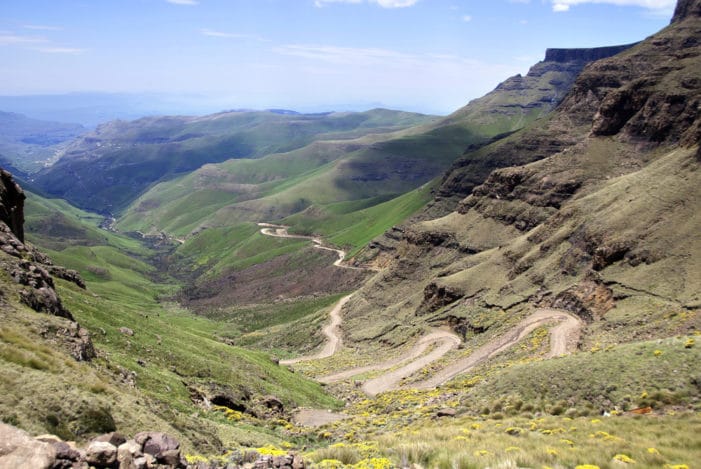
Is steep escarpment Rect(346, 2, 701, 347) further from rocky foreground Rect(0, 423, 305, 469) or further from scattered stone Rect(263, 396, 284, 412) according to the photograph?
rocky foreground Rect(0, 423, 305, 469)

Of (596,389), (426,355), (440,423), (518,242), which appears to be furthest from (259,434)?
(518,242)

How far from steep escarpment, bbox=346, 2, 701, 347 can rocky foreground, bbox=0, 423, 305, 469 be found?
161 ft

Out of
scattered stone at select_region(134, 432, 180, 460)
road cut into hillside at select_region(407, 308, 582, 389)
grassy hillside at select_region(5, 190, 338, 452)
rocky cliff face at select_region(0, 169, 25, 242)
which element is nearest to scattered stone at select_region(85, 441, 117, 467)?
scattered stone at select_region(134, 432, 180, 460)

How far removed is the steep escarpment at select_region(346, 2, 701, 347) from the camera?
67000 mm

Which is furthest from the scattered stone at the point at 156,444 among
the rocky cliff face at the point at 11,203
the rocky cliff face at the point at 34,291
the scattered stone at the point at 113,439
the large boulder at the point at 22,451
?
the rocky cliff face at the point at 11,203

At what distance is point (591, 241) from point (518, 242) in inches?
1013

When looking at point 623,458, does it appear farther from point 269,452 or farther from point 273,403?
point 273,403

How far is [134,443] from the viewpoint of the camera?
16.9m

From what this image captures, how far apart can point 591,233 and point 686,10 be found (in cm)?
16166

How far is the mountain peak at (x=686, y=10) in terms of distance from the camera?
7036 inches

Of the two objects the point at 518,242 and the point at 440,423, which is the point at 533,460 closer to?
the point at 440,423

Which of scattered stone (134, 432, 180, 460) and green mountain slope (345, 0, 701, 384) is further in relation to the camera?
green mountain slope (345, 0, 701, 384)

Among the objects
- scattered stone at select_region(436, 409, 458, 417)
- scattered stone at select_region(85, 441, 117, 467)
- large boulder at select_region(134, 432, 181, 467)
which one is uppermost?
scattered stone at select_region(85, 441, 117, 467)

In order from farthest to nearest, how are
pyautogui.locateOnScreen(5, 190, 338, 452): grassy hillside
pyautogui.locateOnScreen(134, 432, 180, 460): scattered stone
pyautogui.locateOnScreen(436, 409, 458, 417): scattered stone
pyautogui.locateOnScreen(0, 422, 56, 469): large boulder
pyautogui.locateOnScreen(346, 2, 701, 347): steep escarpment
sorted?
pyautogui.locateOnScreen(346, 2, 701, 347): steep escarpment < pyautogui.locateOnScreen(436, 409, 458, 417): scattered stone < pyautogui.locateOnScreen(5, 190, 338, 452): grassy hillside < pyautogui.locateOnScreen(134, 432, 180, 460): scattered stone < pyautogui.locateOnScreen(0, 422, 56, 469): large boulder
